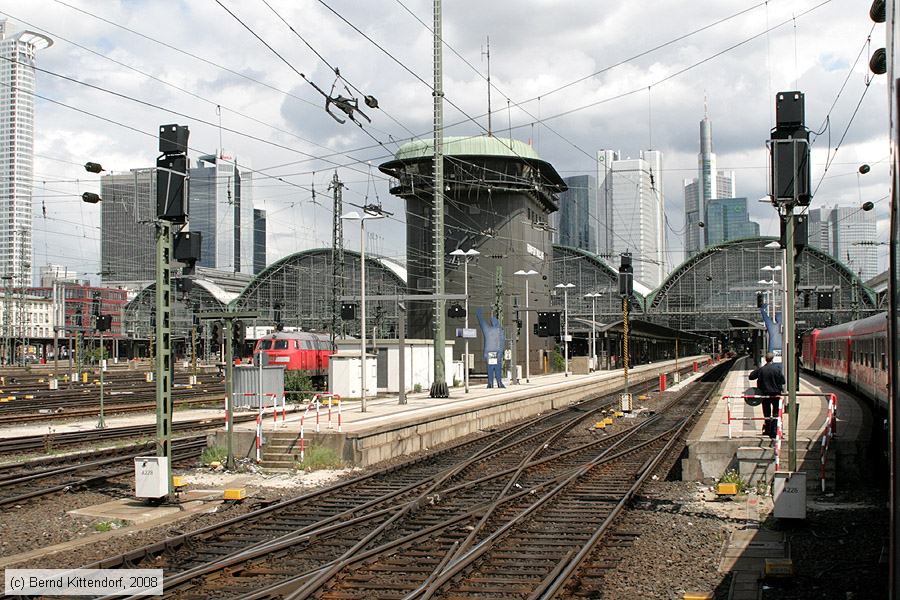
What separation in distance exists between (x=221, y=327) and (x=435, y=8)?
54.0 ft

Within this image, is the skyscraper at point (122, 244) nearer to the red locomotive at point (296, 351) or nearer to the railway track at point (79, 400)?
the railway track at point (79, 400)

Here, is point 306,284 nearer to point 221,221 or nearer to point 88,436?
point 221,221

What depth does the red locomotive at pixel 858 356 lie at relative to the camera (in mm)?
21859

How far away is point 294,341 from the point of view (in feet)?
144

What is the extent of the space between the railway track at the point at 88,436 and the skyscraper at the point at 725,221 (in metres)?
99.7

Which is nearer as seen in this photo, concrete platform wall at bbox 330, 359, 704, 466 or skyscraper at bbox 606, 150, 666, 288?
concrete platform wall at bbox 330, 359, 704, 466

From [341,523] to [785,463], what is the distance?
7.62 meters

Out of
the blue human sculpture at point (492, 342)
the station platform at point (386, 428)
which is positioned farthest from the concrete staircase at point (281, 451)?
the blue human sculpture at point (492, 342)

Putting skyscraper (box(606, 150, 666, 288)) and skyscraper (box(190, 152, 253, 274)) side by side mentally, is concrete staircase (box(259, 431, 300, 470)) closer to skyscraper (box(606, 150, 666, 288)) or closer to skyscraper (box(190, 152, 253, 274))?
skyscraper (box(606, 150, 666, 288))

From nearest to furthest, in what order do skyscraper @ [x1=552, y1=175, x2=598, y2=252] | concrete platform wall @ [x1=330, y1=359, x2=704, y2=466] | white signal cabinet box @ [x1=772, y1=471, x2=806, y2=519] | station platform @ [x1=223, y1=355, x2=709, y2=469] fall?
white signal cabinet box @ [x1=772, y1=471, x2=806, y2=519]
station platform @ [x1=223, y1=355, x2=709, y2=469]
concrete platform wall @ [x1=330, y1=359, x2=704, y2=466]
skyscraper @ [x1=552, y1=175, x2=598, y2=252]

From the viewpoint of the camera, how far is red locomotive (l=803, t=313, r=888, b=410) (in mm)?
21859

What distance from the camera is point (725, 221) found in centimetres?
12388

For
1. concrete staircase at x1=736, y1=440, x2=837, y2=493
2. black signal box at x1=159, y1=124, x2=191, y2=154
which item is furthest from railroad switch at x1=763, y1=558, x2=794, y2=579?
black signal box at x1=159, y1=124, x2=191, y2=154

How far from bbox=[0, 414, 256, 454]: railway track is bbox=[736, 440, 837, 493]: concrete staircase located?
628 inches
